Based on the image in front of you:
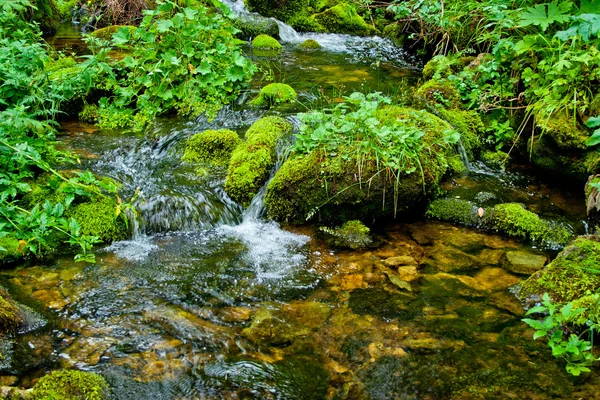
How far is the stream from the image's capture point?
3.17 meters

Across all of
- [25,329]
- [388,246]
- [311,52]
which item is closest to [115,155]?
[25,329]

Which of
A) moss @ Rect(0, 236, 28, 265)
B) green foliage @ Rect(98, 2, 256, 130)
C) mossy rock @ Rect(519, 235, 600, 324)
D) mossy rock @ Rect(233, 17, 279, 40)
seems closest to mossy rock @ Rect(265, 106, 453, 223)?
mossy rock @ Rect(519, 235, 600, 324)

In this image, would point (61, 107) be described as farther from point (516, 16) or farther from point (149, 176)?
point (516, 16)

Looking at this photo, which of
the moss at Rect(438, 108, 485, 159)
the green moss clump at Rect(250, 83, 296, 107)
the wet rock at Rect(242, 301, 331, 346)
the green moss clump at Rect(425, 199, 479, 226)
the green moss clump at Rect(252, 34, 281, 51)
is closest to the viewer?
the wet rock at Rect(242, 301, 331, 346)

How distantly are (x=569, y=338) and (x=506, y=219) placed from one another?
2.29m

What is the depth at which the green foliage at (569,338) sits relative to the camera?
9.06 feet

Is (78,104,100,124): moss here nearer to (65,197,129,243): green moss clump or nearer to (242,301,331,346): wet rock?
(65,197,129,243): green moss clump

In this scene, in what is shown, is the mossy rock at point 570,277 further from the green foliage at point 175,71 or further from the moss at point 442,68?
the green foliage at point 175,71

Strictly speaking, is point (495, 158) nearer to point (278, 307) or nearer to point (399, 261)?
point (399, 261)

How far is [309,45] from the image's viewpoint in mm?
11977

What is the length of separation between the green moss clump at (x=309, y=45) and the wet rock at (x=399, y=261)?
829cm

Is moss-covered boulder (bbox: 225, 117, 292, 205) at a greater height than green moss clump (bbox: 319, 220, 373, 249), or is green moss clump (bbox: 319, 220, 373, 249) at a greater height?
moss-covered boulder (bbox: 225, 117, 292, 205)

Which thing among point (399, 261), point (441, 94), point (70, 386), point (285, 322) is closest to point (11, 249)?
point (70, 386)

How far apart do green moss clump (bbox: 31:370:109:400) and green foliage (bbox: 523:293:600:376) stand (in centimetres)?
249
